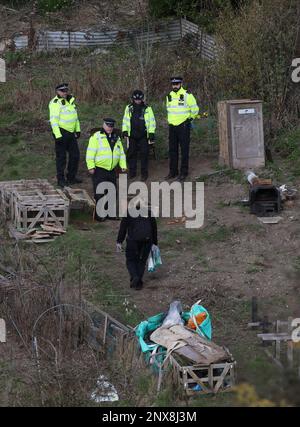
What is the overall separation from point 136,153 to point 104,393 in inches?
384

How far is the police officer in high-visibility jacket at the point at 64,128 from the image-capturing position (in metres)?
19.2

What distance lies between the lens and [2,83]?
25.6 m

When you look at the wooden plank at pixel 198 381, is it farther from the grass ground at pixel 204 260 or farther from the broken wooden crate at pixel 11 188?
the broken wooden crate at pixel 11 188

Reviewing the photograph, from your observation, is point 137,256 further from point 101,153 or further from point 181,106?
point 181,106

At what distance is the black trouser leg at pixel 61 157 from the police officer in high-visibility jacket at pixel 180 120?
2.01 m

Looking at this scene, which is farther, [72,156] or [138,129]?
[138,129]

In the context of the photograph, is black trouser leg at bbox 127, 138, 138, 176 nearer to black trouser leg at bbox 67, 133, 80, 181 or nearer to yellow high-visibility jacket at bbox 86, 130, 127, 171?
black trouser leg at bbox 67, 133, 80, 181

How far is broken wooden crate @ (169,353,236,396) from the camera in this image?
11102 millimetres

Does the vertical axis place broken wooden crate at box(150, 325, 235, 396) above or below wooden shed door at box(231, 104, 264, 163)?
below

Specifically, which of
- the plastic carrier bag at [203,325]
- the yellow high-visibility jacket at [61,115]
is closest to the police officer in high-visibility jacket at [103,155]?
the yellow high-visibility jacket at [61,115]

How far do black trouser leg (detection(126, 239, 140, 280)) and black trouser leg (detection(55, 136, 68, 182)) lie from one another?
526 centimetres

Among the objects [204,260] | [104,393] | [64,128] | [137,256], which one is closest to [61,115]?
[64,128]

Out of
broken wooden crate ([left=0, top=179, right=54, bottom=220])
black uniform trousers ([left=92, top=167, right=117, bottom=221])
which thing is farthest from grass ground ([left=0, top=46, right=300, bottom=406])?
broken wooden crate ([left=0, top=179, right=54, bottom=220])

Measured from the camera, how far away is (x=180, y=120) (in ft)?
63.6
